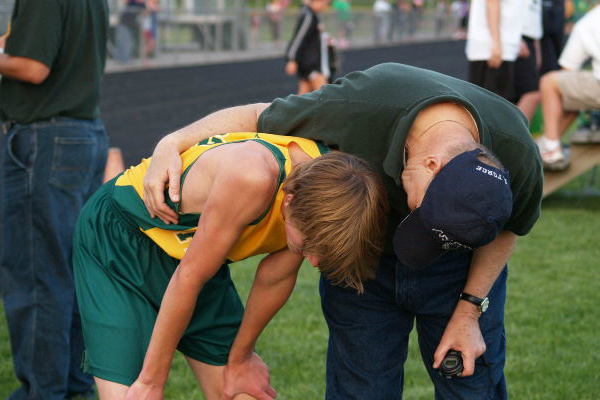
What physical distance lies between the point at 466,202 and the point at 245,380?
113 cm

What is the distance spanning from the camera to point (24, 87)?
12.6 feet

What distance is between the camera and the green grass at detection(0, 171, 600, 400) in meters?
4.38

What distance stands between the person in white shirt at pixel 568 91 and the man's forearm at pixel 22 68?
4.88 meters

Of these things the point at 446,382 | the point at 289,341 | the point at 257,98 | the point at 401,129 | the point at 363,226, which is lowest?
the point at 257,98

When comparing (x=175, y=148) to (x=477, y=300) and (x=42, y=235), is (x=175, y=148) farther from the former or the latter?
(x=42, y=235)

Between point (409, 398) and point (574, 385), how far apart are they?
0.80 meters

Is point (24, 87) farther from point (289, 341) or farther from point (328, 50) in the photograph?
point (328, 50)

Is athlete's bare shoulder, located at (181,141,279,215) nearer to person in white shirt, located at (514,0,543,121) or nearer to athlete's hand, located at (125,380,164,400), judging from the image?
athlete's hand, located at (125,380,164,400)

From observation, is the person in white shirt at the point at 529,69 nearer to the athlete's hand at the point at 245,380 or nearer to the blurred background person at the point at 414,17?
the athlete's hand at the point at 245,380

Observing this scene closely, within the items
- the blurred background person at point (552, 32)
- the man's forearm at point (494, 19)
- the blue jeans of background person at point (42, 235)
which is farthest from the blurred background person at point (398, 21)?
the blue jeans of background person at point (42, 235)

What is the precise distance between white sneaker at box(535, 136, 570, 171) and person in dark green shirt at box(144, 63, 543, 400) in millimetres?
4708

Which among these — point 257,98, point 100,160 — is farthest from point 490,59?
point 257,98

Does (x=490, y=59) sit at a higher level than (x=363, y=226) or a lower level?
lower

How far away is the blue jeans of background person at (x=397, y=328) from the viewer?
2.90 metres
